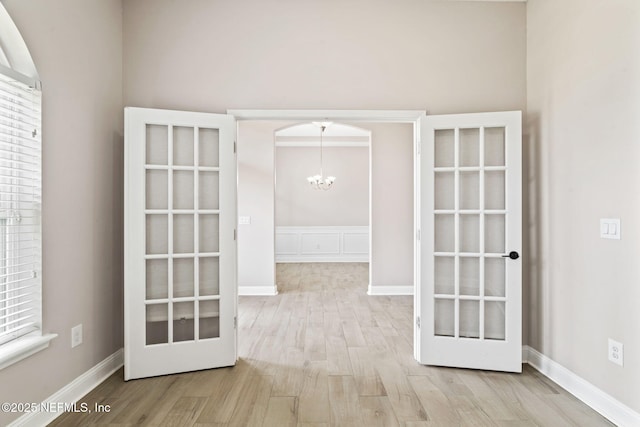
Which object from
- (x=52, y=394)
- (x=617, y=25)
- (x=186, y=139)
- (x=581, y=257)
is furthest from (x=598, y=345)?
(x=52, y=394)

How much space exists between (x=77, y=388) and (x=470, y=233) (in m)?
3.14

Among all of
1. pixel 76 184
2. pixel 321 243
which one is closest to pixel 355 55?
pixel 76 184

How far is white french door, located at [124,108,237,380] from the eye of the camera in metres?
2.81

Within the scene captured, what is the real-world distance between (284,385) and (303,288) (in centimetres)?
366

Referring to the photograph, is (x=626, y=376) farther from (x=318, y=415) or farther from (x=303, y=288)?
(x=303, y=288)

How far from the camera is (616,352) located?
7.36 feet

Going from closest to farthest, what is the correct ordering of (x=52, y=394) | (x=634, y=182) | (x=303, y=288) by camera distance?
(x=634, y=182) < (x=52, y=394) < (x=303, y=288)

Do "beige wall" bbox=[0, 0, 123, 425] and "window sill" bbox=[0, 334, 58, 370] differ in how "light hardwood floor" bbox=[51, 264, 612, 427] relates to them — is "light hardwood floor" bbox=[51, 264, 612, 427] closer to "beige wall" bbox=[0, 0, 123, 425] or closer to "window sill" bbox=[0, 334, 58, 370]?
"beige wall" bbox=[0, 0, 123, 425]

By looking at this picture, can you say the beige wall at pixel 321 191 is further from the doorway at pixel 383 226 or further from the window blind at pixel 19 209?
the window blind at pixel 19 209

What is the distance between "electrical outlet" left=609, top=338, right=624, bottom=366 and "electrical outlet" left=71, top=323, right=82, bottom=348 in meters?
3.51

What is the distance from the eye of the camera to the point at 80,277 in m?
2.57

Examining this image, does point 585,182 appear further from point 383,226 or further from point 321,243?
point 321,243

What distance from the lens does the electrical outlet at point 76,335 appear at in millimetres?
2482

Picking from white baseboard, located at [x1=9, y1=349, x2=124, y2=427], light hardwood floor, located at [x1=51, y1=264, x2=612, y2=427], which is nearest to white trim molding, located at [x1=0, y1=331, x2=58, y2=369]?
white baseboard, located at [x1=9, y1=349, x2=124, y2=427]
